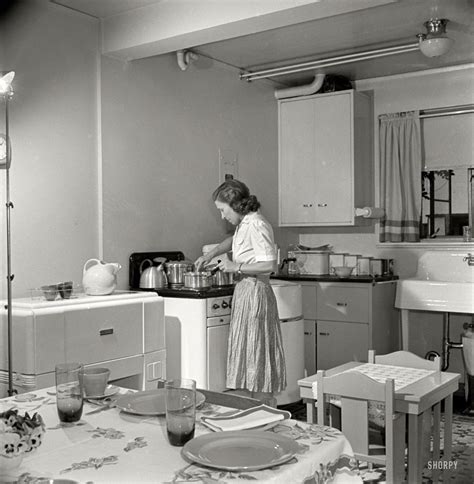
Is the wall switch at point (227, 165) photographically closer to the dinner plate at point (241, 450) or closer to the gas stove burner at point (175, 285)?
the gas stove burner at point (175, 285)

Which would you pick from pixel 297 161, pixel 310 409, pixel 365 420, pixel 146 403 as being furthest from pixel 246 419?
pixel 297 161

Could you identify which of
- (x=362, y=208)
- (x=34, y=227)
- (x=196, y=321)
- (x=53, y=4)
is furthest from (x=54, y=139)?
(x=362, y=208)

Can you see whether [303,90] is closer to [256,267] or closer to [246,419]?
[256,267]

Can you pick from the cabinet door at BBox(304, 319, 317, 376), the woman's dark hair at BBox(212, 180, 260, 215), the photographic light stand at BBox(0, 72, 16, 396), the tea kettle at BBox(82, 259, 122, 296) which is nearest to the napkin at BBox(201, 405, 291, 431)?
the photographic light stand at BBox(0, 72, 16, 396)

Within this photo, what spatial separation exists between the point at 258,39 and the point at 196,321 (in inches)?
83.8

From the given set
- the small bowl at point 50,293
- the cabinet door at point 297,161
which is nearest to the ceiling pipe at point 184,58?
the cabinet door at point 297,161

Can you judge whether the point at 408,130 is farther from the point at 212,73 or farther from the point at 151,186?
the point at 151,186

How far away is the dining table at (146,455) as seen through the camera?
1.20m

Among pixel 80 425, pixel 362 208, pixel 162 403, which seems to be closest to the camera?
pixel 80 425

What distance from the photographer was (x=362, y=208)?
543 cm

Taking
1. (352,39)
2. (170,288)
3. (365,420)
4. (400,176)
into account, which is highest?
(352,39)

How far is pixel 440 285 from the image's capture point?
15.4ft

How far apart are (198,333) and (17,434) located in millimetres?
2802

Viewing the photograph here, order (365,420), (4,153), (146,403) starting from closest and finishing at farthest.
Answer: (146,403) < (365,420) < (4,153)
